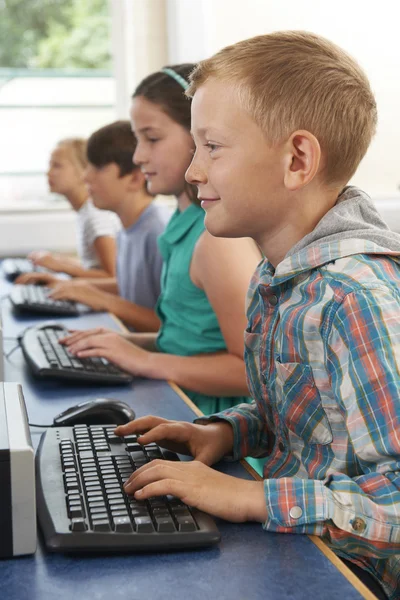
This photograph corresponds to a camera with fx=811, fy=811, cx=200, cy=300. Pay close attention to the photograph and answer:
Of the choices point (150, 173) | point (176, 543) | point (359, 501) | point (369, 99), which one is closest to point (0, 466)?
point (176, 543)

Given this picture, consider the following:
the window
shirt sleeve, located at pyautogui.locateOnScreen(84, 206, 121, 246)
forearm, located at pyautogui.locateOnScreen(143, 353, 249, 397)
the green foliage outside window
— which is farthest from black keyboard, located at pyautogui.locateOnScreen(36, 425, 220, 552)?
the green foliage outside window

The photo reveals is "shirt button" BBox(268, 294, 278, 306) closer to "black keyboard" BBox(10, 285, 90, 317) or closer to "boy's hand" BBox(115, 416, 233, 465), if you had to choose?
"boy's hand" BBox(115, 416, 233, 465)

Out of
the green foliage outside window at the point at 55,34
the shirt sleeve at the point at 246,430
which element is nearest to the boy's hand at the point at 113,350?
the shirt sleeve at the point at 246,430

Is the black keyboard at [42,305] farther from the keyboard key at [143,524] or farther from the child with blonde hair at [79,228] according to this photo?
the keyboard key at [143,524]

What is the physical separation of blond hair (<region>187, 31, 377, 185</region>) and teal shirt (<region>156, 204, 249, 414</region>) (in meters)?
0.67

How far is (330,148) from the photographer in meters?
1.01

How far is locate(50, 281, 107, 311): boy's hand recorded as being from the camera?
2.21 metres

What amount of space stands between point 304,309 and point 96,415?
0.39 meters

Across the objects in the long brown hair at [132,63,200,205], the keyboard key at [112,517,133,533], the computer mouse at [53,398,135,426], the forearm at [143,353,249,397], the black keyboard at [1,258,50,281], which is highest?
the long brown hair at [132,63,200,205]

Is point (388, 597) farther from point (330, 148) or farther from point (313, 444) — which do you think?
point (330, 148)

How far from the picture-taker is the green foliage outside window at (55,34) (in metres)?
3.76

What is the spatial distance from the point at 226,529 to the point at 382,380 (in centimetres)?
23

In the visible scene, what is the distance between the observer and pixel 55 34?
3.82 meters

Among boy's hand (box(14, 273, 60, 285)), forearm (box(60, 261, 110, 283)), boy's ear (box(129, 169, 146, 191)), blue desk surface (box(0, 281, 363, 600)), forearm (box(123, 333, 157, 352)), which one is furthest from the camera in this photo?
forearm (box(60, 261, 110, 283))
